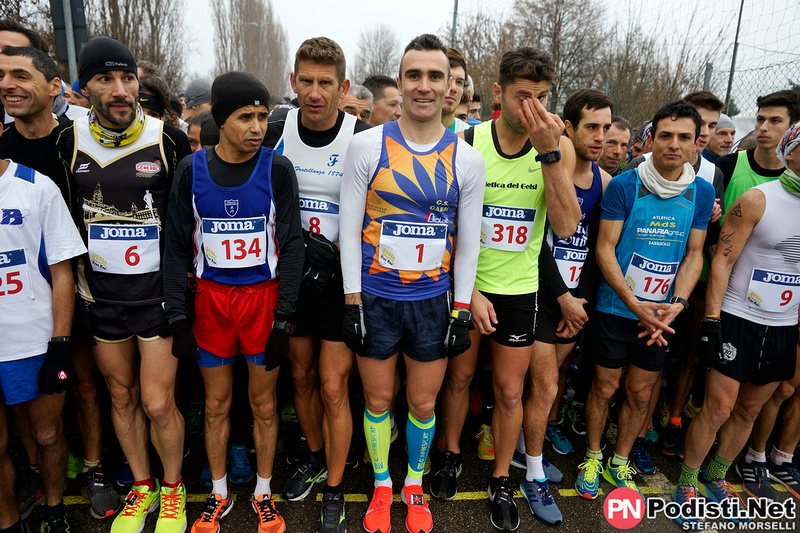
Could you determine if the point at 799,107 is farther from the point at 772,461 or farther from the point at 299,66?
the point at 299,66

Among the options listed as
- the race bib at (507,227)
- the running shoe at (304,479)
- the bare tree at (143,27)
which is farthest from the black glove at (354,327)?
the bare tree at (143,27)

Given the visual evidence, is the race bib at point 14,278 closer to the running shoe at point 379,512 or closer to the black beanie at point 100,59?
the black beanie at point 100,59

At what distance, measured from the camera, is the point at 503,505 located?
2.91m

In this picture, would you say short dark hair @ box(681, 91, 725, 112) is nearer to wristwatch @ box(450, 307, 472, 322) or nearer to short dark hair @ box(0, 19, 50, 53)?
wristwatch @ box(450, 307, 472, 322)

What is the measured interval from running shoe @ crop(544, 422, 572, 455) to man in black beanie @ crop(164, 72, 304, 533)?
215 cm

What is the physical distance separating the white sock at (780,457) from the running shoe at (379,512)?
3096 millimetres

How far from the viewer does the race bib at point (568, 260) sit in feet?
10.5

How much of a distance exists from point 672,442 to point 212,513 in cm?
349

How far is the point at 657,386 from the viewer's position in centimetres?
351

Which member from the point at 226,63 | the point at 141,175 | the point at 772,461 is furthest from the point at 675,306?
the point at 226,63

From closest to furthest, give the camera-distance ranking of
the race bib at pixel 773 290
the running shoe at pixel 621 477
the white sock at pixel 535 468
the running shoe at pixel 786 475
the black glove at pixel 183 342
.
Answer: the black glove at pixel 183 342 < the race bib at pixel 773 290 < the white sock at pixel 535 468 < the running shoe at pixel 621 477 < the running shoe at pixel 786 475

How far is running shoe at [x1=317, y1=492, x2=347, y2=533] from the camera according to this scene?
8.96ft

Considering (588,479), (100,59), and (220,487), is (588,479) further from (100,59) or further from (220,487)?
(100,59)

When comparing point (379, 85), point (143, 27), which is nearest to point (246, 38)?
point (143, 27)
